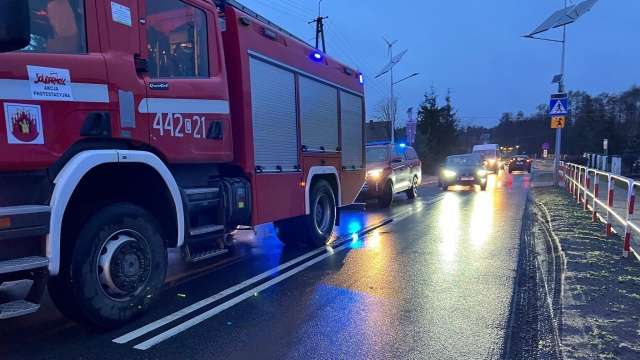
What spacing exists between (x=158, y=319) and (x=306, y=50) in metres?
4.55

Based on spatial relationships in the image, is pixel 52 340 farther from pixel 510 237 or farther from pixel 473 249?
pixel 510 237

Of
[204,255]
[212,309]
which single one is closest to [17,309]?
[212,309]

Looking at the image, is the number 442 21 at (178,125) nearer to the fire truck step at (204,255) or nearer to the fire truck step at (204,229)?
the fire truck step at (204,229)

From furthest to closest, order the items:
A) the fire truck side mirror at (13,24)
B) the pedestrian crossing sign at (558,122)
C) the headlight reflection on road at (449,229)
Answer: the pedestrian crossing sign at (558,122) < the headlight reflection on road at (449,229) < the fire truck side mirror at (13,24)

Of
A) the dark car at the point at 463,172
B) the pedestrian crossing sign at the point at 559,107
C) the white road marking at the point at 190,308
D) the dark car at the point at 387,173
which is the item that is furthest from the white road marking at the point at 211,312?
the dark car at the point at 463,172

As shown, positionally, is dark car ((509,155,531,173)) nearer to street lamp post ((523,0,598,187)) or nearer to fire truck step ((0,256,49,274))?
street lamp post ((523,0,598,187))

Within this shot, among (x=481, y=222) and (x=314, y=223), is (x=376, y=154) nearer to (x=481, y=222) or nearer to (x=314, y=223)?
(x=481, y=222)

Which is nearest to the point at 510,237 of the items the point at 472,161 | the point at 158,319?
the point at 158,319

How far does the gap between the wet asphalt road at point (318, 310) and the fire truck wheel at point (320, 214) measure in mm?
239

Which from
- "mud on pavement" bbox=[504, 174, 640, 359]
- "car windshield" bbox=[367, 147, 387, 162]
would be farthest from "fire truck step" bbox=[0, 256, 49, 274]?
"car windshield" bbox=[367, 147, 387, 162]

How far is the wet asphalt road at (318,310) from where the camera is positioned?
3605mm

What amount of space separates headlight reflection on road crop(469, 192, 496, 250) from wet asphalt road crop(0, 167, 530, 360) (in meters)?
0.30

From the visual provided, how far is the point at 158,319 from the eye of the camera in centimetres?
422

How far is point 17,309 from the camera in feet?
10.6
